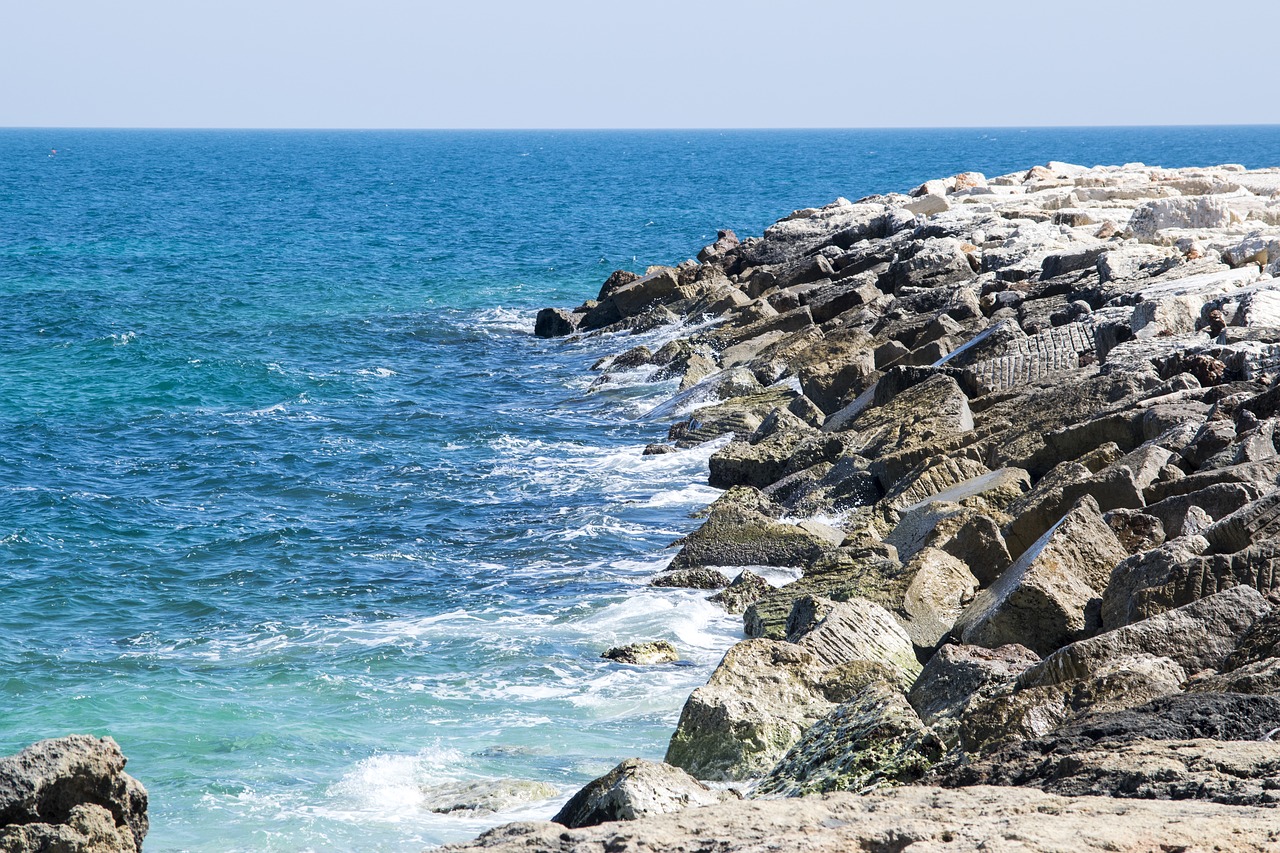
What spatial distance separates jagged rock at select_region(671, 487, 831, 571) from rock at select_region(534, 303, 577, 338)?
1665 centimetres

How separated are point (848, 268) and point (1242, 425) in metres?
15.6

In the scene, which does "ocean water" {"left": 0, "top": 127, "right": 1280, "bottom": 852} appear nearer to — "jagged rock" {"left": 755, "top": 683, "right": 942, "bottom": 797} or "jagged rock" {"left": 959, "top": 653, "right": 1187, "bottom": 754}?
"jagged rock" {"left": 755, "top": 683, "right": 942, "bottom": 797}

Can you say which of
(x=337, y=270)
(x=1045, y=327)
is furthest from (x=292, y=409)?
(x=337, y=270)

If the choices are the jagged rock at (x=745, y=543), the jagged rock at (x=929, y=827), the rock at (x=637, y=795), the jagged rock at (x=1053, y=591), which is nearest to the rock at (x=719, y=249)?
the jagged rock at (x=745, y=543)

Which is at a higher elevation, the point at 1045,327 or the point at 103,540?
the point at 1045,327

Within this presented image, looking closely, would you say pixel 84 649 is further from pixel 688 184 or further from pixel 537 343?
pixel 688 184

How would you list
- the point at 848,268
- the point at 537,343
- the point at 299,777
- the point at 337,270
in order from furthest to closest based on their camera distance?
the point at 337,270
the point at 537,343
the point at 848,268
the point at 299,777

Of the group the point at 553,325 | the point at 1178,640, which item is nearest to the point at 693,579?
the point at 1178,640

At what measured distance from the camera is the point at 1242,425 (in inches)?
394

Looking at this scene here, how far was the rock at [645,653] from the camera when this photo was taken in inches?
398

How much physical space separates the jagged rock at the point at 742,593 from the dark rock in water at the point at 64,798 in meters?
6.21

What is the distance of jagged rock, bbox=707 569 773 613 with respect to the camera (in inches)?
435

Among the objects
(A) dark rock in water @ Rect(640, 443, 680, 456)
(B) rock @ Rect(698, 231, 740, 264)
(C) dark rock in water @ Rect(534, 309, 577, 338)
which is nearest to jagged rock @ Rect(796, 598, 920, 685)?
(A) dark rock in water @ Rect(640, 443, 680, 456)

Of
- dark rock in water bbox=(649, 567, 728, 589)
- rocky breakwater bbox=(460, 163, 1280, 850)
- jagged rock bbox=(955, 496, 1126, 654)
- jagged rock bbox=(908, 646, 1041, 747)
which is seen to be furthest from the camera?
dark rock in water bbox=(649, 567, 728, 589)
